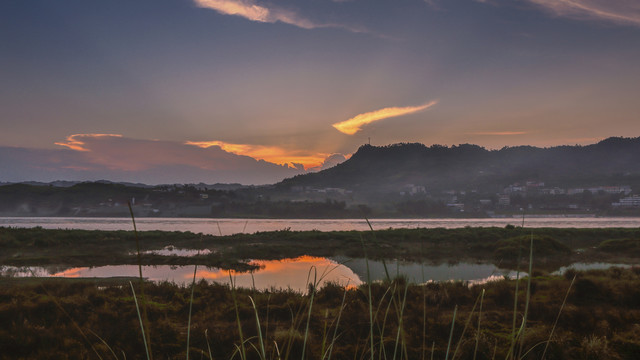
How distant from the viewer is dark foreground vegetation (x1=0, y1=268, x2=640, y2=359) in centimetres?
801

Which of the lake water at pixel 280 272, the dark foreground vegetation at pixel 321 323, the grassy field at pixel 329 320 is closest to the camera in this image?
the grassy field at pixel 329 320

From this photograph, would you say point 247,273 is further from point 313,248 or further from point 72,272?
point 313,248

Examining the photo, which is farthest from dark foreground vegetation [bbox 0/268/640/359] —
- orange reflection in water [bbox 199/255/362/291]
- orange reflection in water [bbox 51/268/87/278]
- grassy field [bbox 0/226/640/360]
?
orange reflection in water [bbox 51/268/87/278]

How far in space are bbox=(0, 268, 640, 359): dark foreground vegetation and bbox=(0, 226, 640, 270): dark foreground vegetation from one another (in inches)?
346

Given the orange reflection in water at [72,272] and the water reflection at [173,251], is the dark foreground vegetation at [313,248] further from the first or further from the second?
the orange reflection in water at [72,272]

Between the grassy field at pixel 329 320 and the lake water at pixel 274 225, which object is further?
the lake water at pixel 274 225

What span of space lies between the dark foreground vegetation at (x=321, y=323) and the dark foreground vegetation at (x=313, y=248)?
8.78 metres

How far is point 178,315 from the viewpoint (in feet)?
38.1

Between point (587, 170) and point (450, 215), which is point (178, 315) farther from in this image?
point (587, 170)

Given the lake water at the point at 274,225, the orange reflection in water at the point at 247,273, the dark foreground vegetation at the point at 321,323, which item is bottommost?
the lake water at the point at 274,225

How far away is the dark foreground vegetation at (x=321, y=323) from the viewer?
8008 mm

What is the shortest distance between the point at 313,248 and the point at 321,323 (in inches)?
985

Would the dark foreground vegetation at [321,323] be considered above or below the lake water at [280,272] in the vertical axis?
above

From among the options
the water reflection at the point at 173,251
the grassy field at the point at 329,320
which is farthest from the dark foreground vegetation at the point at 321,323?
the water reflection at the point at 173,251
